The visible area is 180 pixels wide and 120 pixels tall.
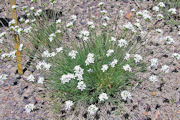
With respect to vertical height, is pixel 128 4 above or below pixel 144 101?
above

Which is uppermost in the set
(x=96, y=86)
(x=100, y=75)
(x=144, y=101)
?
(x=100, y=75)

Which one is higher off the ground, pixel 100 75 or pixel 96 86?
pixel 100 75

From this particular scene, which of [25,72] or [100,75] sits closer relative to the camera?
[100,75]

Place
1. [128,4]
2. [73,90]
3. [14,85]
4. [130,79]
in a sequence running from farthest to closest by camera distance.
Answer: [128,4], [14,85], [130,79], [73,90]

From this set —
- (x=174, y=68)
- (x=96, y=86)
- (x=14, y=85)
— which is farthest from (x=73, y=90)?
(x=174, y=68)

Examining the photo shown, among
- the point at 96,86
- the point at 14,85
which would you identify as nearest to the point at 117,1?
the point at 96,86

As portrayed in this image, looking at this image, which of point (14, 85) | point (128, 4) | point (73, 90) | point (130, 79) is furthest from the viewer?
point (128, 4)

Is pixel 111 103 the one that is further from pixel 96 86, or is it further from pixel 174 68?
pixel 174 68

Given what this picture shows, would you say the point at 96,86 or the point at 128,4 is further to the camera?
the point at 128,4

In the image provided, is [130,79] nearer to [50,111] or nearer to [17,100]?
[50,111]
